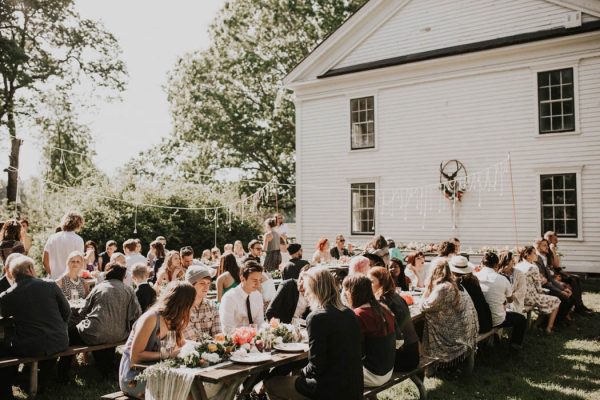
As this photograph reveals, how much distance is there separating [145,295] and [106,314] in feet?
2.83

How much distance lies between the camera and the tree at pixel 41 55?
23125mm

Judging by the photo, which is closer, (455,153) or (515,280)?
(515,280)

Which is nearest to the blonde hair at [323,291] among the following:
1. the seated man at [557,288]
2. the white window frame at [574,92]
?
the seated man at [557,288]

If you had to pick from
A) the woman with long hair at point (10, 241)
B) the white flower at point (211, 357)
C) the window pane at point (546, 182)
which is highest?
the window pane at point (546, 182)

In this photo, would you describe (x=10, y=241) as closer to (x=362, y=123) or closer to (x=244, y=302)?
(x=244, y=302)

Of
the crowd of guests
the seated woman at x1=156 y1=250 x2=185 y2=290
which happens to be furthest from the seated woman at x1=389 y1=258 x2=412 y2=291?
the seated woman at x1=156 y1=250 x2=185 y2=290

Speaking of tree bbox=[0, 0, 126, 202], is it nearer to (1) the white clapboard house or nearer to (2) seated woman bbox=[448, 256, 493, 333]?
(1) the white clapboard house

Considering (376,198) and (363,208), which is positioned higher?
(376,198)

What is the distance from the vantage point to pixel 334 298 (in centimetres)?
452

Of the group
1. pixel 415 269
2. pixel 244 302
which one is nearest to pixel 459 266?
pixel 415 269

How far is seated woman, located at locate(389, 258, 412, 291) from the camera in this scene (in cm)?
934

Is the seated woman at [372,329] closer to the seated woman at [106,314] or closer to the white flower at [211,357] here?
the white flower at [211,357]

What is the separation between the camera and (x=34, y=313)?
590 cm

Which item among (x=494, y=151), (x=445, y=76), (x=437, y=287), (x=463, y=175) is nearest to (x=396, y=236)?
(x=463, y=175)
